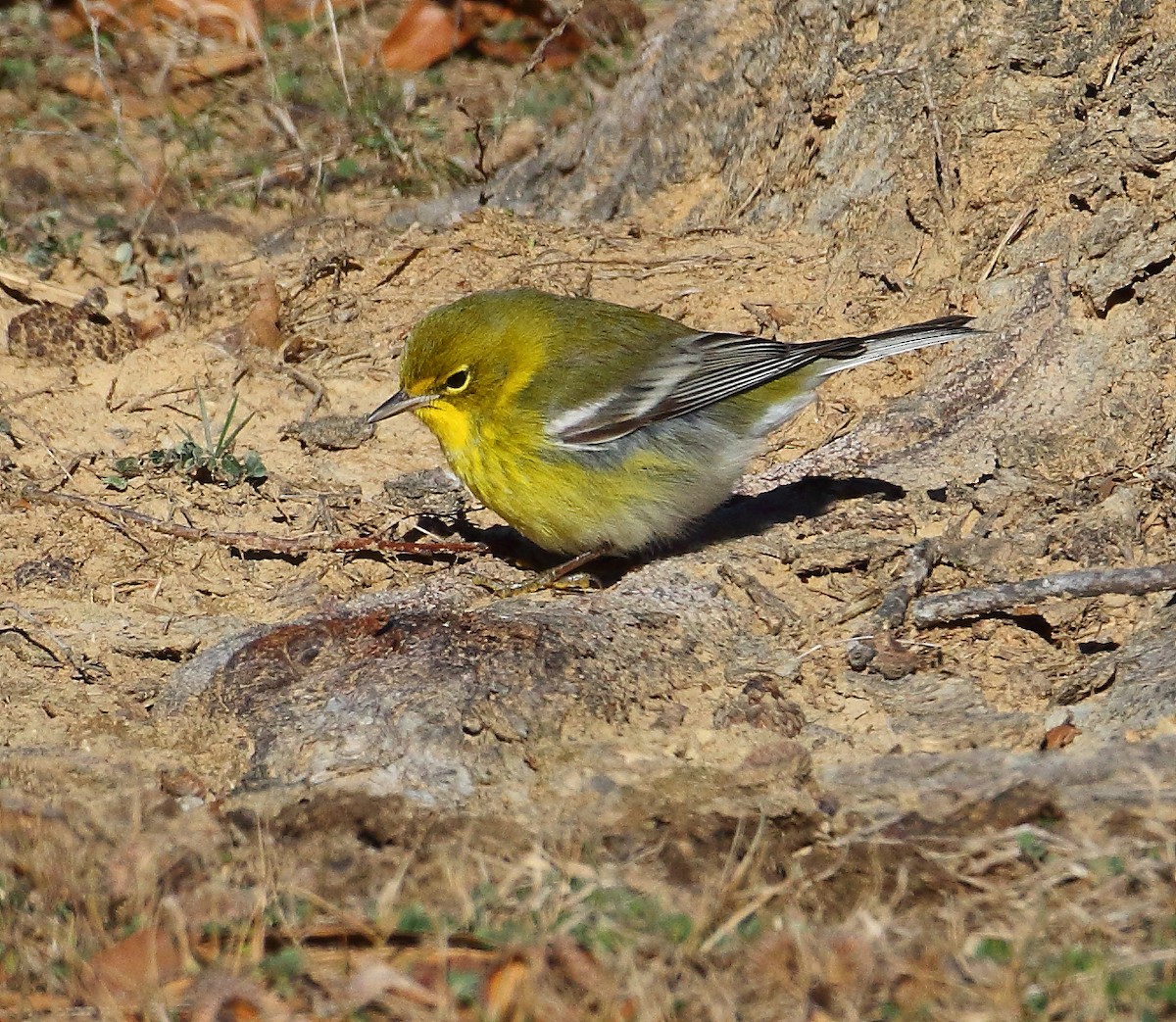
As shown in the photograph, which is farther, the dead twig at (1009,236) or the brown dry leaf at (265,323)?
the brown dry leaf at (265,323)

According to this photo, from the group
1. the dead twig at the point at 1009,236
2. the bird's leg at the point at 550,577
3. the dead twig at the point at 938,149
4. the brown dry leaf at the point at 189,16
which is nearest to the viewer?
the bird's leg at the point at 550,577

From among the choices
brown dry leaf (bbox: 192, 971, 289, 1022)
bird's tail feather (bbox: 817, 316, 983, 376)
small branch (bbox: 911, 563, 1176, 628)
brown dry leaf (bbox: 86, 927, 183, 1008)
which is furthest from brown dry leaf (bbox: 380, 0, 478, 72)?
brown dry leaf (bbox: 192, 971, 289, 1022)

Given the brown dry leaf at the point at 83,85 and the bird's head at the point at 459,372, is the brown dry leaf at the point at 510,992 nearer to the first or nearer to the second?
the bird's head at the point at 459,372

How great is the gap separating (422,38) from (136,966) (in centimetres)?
808

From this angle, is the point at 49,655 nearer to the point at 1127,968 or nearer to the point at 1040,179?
the point at 1127,968

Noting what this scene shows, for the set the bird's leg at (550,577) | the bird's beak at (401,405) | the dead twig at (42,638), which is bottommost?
the dead twig at (42,638)

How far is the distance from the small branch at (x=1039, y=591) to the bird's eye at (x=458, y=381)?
6.03 ft

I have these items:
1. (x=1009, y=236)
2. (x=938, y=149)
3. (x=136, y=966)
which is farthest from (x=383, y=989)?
(x=938, y=149)

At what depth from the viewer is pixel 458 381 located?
5.77 meters

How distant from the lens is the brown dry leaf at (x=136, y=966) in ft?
10.6

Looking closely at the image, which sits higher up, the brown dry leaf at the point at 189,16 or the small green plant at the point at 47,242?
the brown dry leaf at the point at 189,16

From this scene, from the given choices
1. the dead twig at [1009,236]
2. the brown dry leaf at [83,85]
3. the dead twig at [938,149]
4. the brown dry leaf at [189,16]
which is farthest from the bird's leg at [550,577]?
the brown dry leaf at [83,85]

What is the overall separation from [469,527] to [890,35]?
9.30ft

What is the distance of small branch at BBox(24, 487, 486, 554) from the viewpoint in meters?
5.77
